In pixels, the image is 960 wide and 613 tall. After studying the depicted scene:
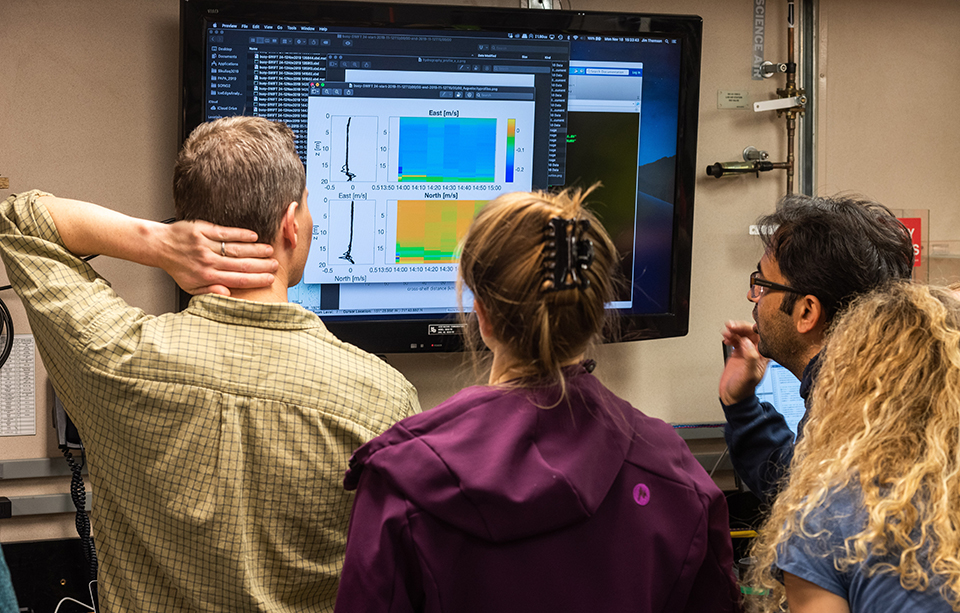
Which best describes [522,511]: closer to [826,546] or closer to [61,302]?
[826,546]

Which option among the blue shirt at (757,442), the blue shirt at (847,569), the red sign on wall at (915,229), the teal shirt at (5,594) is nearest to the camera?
the teal shirt at (5,594)

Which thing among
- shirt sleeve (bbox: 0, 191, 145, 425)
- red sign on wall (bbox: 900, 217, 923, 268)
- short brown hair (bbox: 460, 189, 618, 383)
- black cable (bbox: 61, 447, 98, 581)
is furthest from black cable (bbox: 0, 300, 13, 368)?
red sign on wall (bbox: 900, 217, 923, 268)

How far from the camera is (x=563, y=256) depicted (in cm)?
99

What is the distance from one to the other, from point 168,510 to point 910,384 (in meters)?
1.03

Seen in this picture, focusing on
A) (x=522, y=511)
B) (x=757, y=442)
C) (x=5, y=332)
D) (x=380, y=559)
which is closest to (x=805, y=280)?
(x=757, y=442)

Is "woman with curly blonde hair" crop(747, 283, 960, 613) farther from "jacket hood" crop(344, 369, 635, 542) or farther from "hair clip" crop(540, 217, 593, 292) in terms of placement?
"hair clip" crop(540, 217, 593, 292)

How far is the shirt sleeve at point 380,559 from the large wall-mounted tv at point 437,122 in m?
1.18

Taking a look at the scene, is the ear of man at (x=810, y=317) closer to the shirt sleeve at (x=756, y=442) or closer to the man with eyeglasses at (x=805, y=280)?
the man with eyeglasses at (x=805, y=280)

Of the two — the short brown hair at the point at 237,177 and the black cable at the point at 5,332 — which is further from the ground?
the short brown hair at the point at 237,177

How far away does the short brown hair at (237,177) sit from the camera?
1247mm

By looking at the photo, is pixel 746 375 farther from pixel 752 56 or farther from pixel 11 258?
pixel 11 258

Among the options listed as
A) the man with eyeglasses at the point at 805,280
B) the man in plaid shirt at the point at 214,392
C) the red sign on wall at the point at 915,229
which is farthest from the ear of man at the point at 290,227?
the red sign on wall at the point at 915,229

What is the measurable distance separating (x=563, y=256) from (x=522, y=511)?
11.9 inches

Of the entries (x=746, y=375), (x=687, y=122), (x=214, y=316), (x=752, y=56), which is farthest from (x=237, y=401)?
(x=752, y=56)
